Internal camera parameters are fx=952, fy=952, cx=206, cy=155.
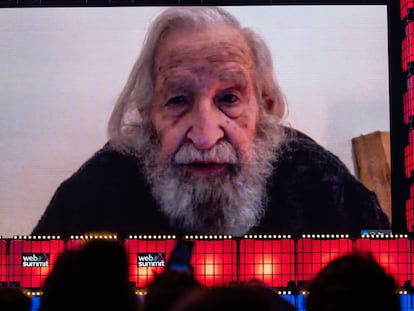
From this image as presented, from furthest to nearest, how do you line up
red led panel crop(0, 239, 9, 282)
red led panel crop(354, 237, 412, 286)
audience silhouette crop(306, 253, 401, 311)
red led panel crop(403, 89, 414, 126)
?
1. red led panel crop(403, 89, 414, 126)
2. red led panel crop(0, 239, 9, 282)
3. red led panel crop(354, 237, 412, 286)
4. audience silhouette crop(306, 253, 401, 311)

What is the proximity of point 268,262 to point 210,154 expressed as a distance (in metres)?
1.45

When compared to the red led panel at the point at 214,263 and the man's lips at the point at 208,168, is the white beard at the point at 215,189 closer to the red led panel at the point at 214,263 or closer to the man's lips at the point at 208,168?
the man's lips at the point at 208,168

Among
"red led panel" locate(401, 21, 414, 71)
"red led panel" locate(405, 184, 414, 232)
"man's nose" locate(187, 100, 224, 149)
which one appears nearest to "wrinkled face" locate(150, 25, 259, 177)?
"man's nose" locate(187, 100, 224, 149)

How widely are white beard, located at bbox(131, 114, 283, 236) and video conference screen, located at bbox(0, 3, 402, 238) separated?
26.6 inches

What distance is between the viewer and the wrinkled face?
1137 centimetres

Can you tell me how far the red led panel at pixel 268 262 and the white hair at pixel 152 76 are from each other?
1.65 metres

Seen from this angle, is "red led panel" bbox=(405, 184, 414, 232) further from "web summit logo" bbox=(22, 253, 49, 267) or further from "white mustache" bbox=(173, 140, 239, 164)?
"web summit logo" bbox=(22, 253, 49, 267)

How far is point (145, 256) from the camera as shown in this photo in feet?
36.0

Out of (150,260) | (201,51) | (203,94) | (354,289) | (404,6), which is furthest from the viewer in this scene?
(404,6)

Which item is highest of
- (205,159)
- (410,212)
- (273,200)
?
(205,159)

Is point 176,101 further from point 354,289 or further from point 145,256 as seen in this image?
point 354,289

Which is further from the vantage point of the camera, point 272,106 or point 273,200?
point 272,106

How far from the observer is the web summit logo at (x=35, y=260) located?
11016mm

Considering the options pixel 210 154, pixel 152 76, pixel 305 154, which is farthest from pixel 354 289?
pixel 152 76
